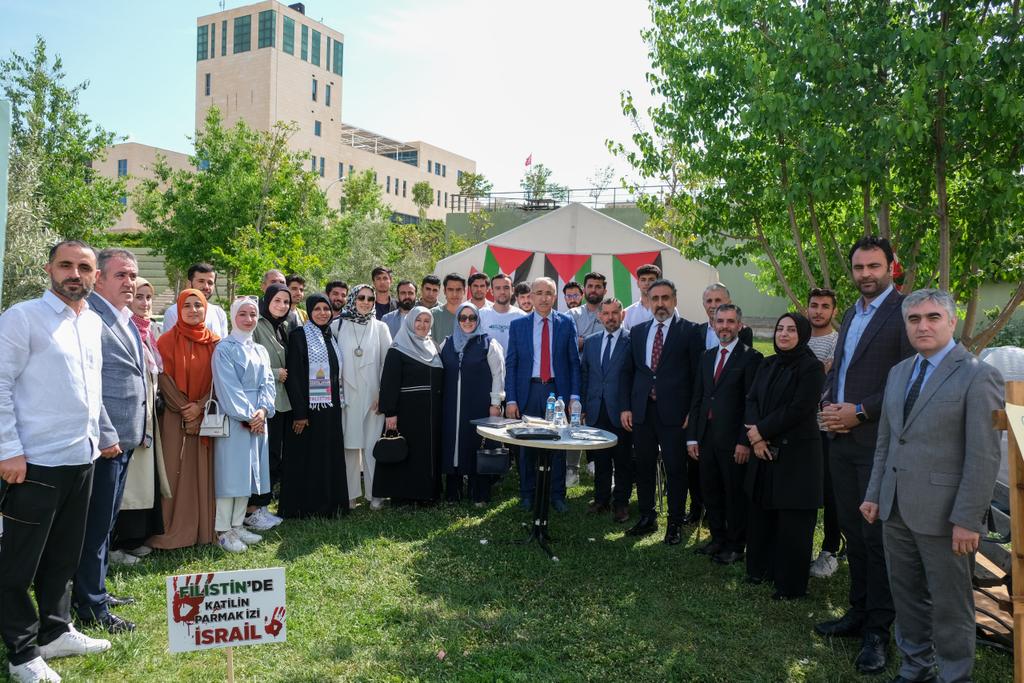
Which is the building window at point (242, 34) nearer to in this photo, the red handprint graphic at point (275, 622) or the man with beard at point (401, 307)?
the man with beard at point (401, 307)

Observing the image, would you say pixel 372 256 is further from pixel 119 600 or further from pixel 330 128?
pixel 330 128

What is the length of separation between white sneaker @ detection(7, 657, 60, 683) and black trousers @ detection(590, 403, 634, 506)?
4215 mm

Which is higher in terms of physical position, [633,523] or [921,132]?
[921,132]

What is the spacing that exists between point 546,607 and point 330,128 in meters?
66.4

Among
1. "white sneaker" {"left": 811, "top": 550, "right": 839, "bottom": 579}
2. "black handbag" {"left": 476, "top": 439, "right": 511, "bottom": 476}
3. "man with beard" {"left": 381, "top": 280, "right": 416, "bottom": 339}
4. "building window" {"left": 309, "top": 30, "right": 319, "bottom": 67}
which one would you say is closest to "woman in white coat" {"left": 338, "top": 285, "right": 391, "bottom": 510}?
"man with beard" {"left": 381, "top": 280, "right": 416, "bottom": 339}

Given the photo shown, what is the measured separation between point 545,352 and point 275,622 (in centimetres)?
392

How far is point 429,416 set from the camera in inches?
261

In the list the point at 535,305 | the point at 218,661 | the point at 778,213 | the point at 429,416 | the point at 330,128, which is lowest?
the point at 218,661

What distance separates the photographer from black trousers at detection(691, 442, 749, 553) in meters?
5.33

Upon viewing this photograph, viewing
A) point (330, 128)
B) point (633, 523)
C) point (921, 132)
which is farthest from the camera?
point (330, 128)

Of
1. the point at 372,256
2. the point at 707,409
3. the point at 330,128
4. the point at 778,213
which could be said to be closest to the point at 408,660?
the point at 707,409

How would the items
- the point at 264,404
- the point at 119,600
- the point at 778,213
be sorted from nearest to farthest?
the point at 119,600 < the point at 264,404 < the point at 778,213

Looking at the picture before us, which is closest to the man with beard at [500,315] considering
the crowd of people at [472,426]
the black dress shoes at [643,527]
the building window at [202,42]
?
the crowd of people at [472,426]

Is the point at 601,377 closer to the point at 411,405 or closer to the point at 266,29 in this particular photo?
the point at 411,405
